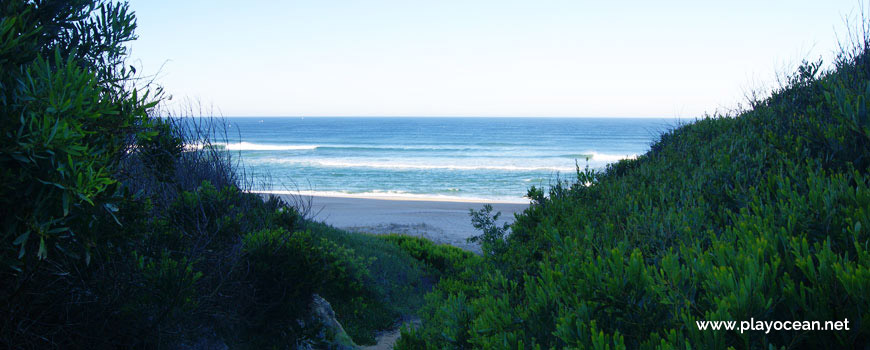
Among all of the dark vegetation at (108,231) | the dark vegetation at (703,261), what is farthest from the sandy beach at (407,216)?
the dark vegetation at (703,261)

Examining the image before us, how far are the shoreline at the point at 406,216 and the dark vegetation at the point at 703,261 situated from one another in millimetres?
10418

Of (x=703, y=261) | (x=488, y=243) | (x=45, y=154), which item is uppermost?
(x=45, y=154)

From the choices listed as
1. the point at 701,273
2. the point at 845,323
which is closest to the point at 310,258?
the point at 701,273

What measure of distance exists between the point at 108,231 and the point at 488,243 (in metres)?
2.91

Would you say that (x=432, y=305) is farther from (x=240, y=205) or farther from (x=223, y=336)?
(x=240, y=205)

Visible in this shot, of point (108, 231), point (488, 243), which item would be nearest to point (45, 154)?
point (108, 231)

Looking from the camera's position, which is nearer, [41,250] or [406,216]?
[41,250]

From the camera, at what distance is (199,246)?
5.35 m

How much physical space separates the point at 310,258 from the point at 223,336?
1.22 metres

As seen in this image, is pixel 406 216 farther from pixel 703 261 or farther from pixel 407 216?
pixel 703 261

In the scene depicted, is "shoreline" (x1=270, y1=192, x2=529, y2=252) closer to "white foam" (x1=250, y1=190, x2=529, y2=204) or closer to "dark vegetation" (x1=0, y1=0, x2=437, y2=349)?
"white foam" (x1=250, y1=190, x2=529, y2=204)

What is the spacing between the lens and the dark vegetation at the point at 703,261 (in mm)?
1690

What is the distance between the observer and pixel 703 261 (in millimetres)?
1984

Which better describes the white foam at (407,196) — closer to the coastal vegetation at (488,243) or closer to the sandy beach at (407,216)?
the sandy beach at (407,216)
